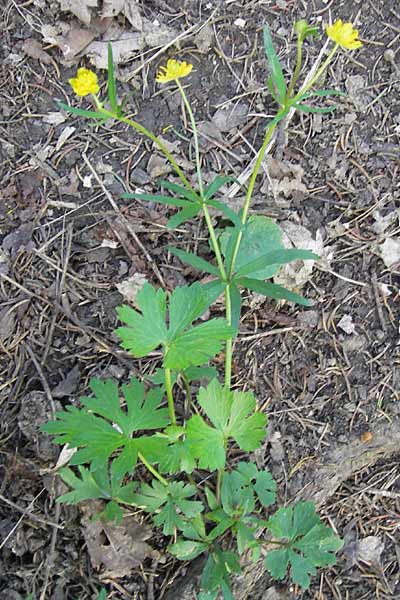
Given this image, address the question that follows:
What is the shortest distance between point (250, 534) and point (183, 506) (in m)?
0.18

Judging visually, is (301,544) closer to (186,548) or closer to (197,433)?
(186,548)

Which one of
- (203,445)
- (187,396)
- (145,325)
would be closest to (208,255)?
(187,396)

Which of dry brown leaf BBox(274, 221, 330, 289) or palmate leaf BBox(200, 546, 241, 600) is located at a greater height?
dry brown leaf BBox(274, 221, 330, 289)

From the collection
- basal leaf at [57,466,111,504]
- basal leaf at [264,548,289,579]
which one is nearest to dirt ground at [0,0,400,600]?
basal leaf at [57,466,111,504]

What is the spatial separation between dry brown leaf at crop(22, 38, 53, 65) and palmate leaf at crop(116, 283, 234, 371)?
1169 millimetres

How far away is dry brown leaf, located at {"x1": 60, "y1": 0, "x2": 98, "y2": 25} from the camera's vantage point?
216cm

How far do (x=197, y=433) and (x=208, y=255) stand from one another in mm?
657

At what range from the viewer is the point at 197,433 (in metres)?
1.48

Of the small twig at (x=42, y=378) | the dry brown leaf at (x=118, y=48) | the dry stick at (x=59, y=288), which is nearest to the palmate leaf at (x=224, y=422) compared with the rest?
the small twig at (x=42, y=378)

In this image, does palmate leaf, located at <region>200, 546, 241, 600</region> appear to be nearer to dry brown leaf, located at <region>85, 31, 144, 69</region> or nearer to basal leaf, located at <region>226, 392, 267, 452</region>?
basal leaf, located at <region>226, 392, 267, 452</region>

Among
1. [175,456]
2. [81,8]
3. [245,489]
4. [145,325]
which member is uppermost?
[81,8]

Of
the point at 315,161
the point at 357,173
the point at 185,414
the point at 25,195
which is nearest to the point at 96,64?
the point at 25,195

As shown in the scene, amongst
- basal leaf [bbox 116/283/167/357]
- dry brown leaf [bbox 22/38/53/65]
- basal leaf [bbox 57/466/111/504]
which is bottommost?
basal leaf [bbox 57/466/111/504]

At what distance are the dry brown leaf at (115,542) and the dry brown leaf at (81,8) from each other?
5.39 feet
